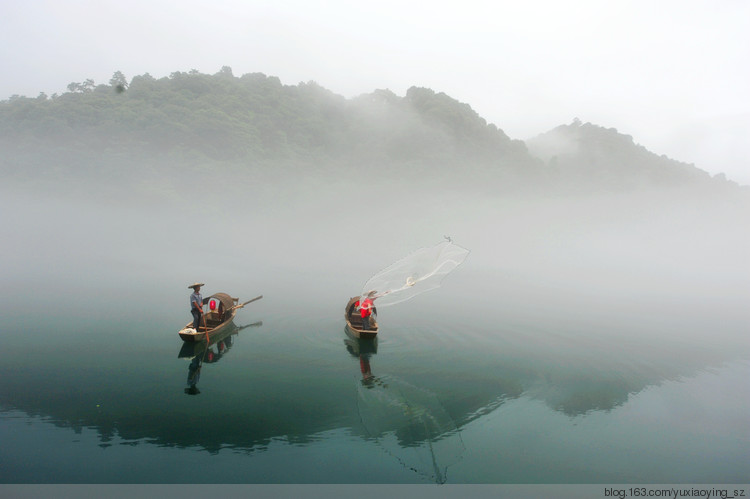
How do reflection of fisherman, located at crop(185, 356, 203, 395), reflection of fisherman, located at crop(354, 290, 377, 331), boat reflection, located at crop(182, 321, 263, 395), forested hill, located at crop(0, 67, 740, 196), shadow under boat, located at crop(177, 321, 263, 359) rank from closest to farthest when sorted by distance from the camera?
reflection of fisherman, located at crop(185, 356, 203, 395)
boat reflection, located at crop(182, 321, 263, 395)
shadow under boat, located at crop(177, 321, 263, 359)
reflection of fisherman, located at crop(354, 290, 377, 331)
forested hill, located at crop(0, 67, 740, 196)

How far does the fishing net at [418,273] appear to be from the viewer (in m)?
16.5

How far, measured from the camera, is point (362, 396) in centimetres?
1370

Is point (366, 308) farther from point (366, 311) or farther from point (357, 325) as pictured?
point (357, 325)

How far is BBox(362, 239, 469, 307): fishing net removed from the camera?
16531 millimetres

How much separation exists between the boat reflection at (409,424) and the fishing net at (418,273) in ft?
13.8

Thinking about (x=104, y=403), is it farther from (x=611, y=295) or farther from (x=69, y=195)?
(x=69, y=195)

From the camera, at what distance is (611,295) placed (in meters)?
38.3

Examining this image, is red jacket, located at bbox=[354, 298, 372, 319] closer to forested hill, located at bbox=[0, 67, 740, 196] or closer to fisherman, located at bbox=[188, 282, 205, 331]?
fisherman, located at bbox=[188, 282, 205, 331]

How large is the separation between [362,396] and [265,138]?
351 feet

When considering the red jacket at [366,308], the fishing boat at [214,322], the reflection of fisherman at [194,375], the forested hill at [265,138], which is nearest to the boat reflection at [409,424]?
the red jacket at [366,308]

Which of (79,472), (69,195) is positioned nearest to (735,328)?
(79,472)

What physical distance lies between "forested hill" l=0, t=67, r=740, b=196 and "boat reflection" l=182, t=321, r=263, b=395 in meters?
76.4

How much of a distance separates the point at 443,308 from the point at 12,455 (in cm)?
2342

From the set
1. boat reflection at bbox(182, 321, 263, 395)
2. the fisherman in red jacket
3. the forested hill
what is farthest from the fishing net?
the forested hill
